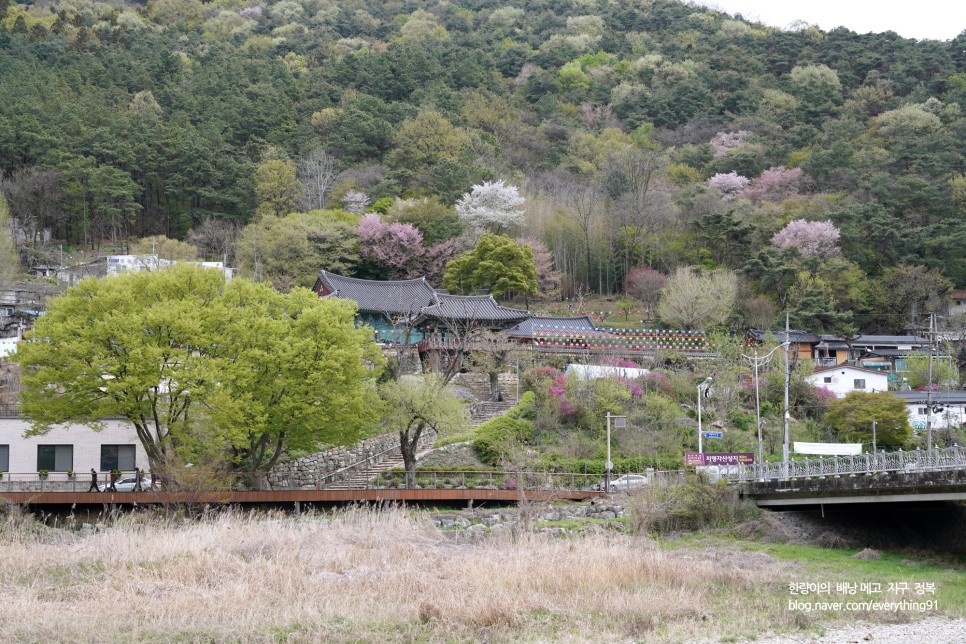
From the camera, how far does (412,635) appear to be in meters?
15.8

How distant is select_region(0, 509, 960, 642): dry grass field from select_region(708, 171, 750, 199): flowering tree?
149ft

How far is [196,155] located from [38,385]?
3318 cm

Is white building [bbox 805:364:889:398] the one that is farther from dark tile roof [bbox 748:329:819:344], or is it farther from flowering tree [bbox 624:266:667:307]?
flowering tree [bbox 624:266:667:307]

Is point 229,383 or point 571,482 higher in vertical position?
point 229,383

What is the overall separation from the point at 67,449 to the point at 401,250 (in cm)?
2400

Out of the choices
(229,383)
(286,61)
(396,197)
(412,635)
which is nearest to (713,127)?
(396,197)

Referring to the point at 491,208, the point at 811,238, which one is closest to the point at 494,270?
the point at 491,208

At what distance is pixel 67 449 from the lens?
105 feet

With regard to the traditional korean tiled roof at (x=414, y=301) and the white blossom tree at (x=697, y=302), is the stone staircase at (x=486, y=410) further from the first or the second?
the white blossom tree at (x=697, y=302)

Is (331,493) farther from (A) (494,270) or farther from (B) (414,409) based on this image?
(A) (494,270)

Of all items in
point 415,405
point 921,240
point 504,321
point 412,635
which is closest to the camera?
point 412,635

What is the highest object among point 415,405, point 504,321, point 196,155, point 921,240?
point 196,155

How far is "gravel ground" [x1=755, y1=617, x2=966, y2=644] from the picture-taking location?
1553 cm

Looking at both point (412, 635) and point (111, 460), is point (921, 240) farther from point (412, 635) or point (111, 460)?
point (412, 635)
